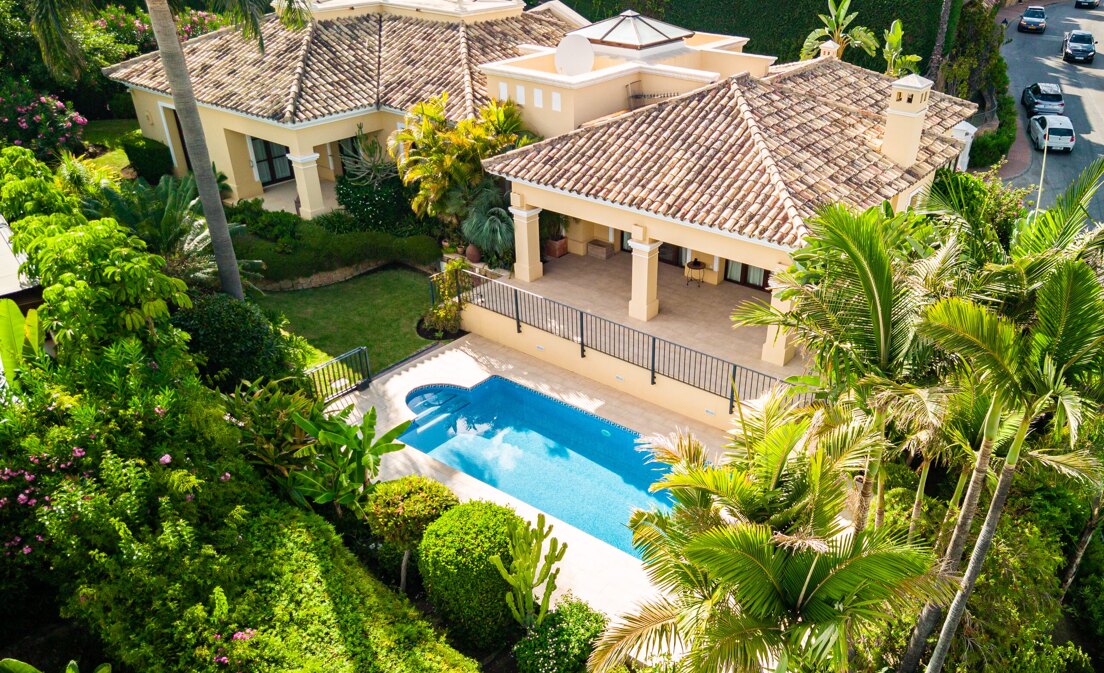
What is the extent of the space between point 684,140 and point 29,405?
14.9 meters

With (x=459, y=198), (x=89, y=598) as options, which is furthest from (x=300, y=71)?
(x=89, y=598)

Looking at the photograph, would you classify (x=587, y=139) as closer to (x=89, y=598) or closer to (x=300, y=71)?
(x=300, y=71)

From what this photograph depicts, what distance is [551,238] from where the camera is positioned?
79.9ft

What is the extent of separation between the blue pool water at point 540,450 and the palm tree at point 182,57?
558 centimetres

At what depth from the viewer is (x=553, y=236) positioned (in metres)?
24.3

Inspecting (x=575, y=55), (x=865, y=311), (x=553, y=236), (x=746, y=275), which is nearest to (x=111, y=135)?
(x=553, y=236)

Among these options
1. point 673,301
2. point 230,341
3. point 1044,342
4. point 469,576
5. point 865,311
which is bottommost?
point 673,301

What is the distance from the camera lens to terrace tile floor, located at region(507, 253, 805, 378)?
1938 centimetres

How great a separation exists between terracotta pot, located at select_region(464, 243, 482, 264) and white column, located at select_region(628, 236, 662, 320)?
5.12m

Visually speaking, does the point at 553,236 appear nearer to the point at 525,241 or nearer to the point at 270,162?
the point at 525,241

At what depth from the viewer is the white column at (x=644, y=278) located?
19.5 m

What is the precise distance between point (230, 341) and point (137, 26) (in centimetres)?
2487

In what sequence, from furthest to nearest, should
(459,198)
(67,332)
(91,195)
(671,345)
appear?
(459,198) → (91,195) → (671,345) → (67,332)

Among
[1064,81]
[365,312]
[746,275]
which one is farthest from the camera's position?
[1064,81]
